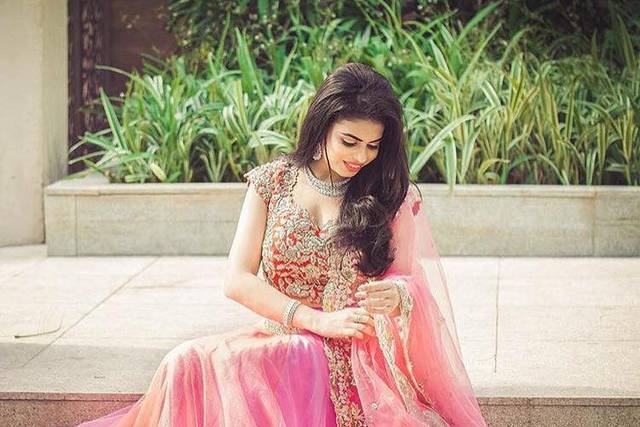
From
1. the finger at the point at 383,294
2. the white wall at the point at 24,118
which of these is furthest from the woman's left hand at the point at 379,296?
the white wall at the point at 24,118

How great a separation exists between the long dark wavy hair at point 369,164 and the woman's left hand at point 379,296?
0.12m

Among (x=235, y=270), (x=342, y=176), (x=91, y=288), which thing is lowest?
(x=91, y=288)

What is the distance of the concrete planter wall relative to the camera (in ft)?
20.1

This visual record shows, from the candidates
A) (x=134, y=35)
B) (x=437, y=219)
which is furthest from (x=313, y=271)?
(x=134, y=35)

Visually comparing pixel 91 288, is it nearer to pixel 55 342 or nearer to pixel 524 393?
pixel 55 342

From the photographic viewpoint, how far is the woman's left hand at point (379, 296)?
3240mm

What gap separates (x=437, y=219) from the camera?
243 inches

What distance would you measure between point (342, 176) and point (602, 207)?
9.58 ft

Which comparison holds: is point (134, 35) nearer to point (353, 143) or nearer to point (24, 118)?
point (24, 118)

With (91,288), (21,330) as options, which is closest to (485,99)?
(91,288)

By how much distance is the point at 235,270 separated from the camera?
136 inches

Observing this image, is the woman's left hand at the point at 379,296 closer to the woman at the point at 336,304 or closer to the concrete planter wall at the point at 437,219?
the woman at the point at 336,304

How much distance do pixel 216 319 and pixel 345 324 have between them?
65.4 inches

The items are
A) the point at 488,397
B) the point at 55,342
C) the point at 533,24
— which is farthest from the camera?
the point at 533,24
